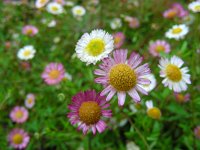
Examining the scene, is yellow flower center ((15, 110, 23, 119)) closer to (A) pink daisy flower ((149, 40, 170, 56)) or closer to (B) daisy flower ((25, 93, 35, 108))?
(B) daisy flower ((25, 93, 35, 108))

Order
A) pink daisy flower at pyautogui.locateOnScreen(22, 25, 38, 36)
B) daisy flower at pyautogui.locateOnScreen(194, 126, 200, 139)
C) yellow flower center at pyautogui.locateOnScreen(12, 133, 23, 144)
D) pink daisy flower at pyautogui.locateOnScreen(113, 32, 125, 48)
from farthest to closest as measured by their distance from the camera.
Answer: pink daisy flower at pyautogui.locateOnScreen(22, 25, 38, 36)
pink daisy flower at pyautogui.locateOnScreen(113, 32, 125, 48)
yellow flower center at pyautogui.locateOnScreen(12, 133, 23, 144)
daisy flower at pyautogui.locateOnScreen(194, 126, 200, 139)

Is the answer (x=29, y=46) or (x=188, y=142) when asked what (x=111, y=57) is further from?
(x=29, y=46)

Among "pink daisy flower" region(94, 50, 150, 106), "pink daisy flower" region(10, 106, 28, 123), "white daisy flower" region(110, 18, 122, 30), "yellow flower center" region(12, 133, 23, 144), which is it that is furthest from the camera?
"white daisy flower" region(110, 18, 122, 30)

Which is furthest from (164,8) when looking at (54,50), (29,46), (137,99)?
(137,99)

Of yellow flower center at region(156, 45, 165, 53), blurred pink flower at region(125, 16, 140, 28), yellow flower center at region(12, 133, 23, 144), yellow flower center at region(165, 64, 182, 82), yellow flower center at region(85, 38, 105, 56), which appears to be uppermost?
blurred pink flower at region(125, 16, 140, 28)

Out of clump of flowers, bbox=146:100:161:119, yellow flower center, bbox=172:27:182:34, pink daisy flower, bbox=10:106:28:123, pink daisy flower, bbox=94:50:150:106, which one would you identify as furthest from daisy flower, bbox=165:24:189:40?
pink daisy flower, bbox=10:106:28:123

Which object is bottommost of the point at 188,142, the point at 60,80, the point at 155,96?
the point at 188,142

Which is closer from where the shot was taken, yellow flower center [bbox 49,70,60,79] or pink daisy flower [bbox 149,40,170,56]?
yellow flower center [bbox 49,70,60,79]

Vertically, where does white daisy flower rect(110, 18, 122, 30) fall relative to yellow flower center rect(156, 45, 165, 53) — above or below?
above
